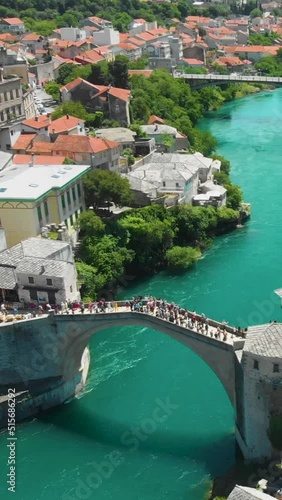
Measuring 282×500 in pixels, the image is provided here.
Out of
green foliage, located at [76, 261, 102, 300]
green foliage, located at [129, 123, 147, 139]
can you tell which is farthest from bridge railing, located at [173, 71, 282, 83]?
green foliage, located at [76, 261, 102, 300]

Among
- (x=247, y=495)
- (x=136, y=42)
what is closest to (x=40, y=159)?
(x=247, y=495)

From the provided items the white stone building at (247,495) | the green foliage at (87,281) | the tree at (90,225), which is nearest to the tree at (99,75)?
the tree at (90,225)

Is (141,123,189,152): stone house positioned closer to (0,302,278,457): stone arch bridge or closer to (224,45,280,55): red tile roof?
(0,302,278,457): stone arch bridge

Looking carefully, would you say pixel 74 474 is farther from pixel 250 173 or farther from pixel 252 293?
pixel 250 173

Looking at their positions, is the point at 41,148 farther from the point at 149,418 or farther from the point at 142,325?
the point at 149,418

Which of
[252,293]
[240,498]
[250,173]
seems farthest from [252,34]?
[240,498]

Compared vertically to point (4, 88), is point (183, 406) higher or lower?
lower

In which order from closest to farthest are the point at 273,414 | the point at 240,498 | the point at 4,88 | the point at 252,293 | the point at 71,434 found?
the point at 240,498, the point at 273,414, the point at 71,434, the point at 252,293, the point at 4,88
